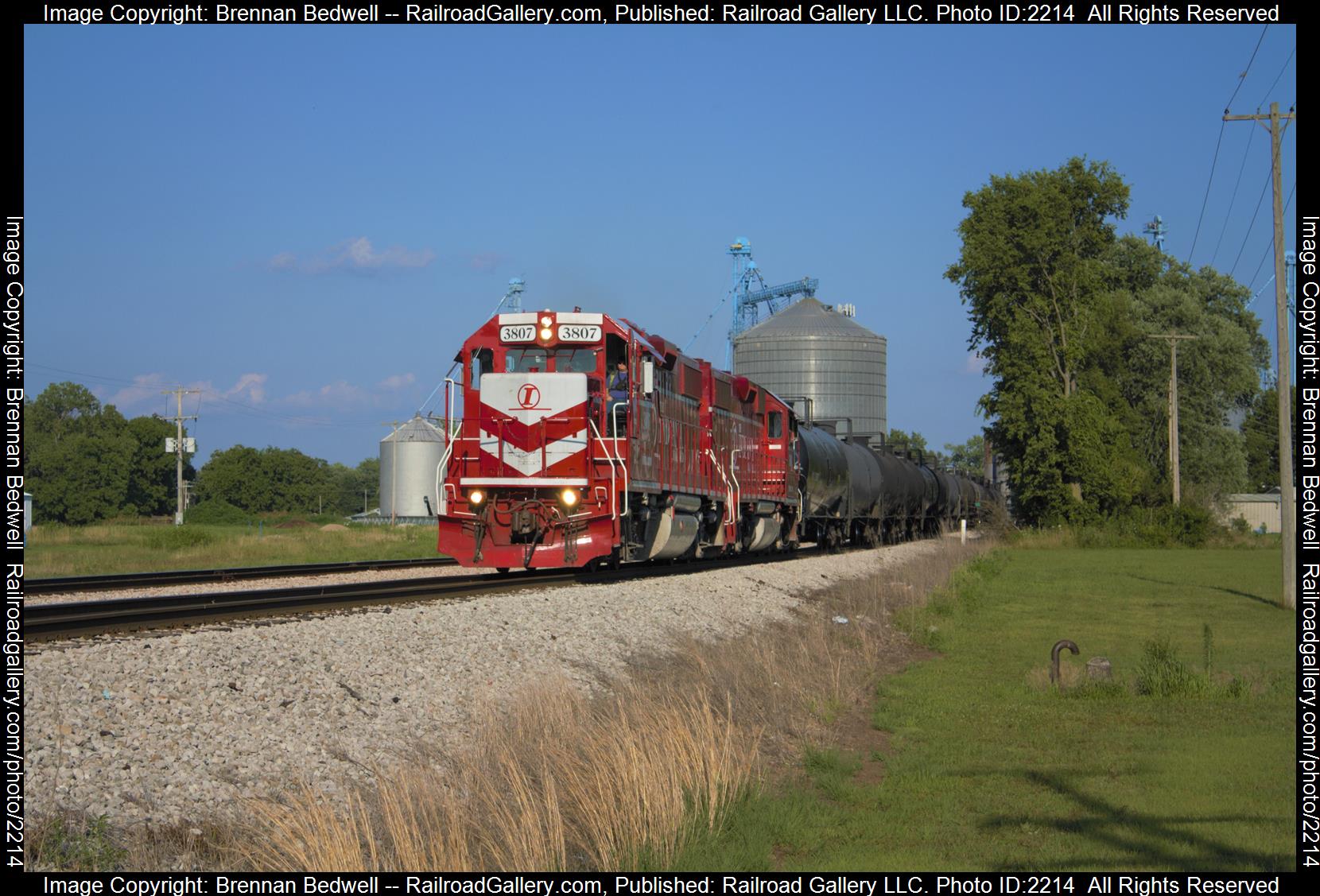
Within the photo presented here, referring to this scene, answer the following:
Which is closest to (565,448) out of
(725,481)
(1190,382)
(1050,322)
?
(725,481)

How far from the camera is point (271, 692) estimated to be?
30.5 feet

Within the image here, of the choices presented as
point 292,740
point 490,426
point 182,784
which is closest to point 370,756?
point 292,740

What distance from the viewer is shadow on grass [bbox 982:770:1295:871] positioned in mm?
6539

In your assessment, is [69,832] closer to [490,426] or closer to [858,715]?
[858,715]

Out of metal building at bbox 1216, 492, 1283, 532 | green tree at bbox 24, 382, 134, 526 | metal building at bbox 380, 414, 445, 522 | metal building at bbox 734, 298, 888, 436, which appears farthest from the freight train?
green tree at bbox 24, 382, 134, 526

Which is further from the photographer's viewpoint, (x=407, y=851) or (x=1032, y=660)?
(x=1032, y=660)

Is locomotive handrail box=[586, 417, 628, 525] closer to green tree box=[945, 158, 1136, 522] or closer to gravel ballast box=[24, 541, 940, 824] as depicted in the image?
gravel ballast box=[24, 541, 940, 824]

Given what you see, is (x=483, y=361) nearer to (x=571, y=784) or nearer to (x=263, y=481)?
(x=571, y=784)

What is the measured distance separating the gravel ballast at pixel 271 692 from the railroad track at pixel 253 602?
72 cm

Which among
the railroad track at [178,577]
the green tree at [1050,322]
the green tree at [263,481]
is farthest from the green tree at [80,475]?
the railroad track at [178,577]

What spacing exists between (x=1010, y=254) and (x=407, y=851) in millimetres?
48398

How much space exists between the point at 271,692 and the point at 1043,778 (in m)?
5.75

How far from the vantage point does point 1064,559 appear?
125ft

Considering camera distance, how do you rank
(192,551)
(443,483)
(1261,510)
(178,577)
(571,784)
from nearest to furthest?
(571,784) → (443,483) → (178,577) → (192,551) → (1261,510)
